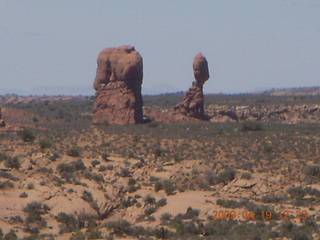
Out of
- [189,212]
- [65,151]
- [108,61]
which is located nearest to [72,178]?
[65,151]

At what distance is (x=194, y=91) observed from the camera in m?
63.0

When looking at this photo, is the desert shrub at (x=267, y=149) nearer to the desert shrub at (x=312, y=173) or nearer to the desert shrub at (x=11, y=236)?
the desert shrub at (x=312, y=173)

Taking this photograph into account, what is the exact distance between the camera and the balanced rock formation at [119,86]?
185ft

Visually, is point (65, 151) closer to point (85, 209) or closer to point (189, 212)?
point (85, 209)

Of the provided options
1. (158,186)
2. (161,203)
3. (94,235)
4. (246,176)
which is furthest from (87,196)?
(246,176)

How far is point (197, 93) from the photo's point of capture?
6275 centimetres

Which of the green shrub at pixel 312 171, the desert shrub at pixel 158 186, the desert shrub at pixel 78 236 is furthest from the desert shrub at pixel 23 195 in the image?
the green shrub at pixel 312 171

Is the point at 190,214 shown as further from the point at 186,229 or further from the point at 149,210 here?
the point at 186,229

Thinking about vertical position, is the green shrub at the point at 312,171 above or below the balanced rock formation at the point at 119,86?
below

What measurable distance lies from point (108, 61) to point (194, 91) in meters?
8.52

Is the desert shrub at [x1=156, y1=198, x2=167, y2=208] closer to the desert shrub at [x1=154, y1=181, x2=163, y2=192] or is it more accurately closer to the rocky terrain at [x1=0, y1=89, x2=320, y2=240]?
the rocky terrain at [x1=0, y1=89, x2=320, y2=240]
